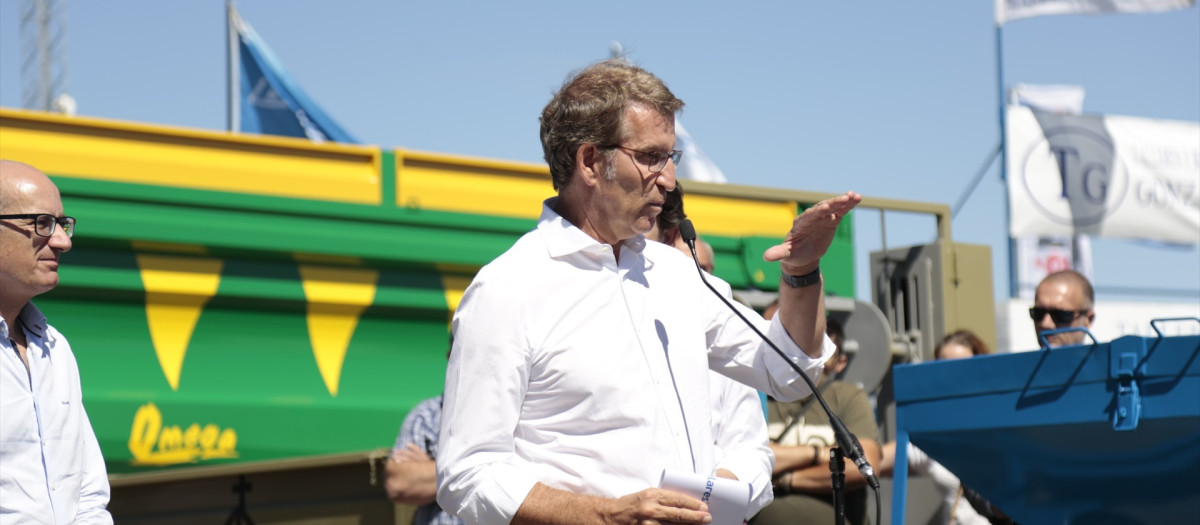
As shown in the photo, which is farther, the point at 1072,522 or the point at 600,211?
the point at 1072,522

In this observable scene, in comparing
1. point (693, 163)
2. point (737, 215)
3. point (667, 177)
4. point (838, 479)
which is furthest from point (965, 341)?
point (693, 163)

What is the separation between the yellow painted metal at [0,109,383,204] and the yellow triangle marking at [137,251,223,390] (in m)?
0.28

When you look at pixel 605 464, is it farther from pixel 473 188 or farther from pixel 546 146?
pixel 473 188

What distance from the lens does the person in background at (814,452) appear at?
4.56 metres

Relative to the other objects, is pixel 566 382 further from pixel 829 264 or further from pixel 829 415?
pixel 829 264

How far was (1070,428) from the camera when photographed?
3.43 metres

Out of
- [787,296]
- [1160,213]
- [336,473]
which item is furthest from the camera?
[1160,213]

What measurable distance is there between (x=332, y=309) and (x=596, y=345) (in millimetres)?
2594

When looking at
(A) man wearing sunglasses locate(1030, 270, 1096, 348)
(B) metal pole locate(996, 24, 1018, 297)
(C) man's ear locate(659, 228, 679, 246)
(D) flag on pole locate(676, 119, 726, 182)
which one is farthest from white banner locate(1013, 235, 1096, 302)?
(C) man's ear locate(659, 228, 679, 246)

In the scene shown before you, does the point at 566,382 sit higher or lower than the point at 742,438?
higher

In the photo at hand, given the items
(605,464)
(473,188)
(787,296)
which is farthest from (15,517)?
(473,188)

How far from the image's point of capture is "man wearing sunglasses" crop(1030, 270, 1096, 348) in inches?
187

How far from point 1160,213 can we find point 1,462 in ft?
41.1

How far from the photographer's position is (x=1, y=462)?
2.58m
